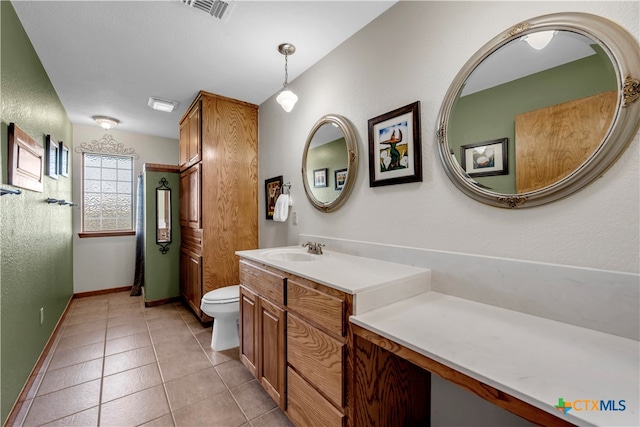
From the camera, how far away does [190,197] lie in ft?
10.4

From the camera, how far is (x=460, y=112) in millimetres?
1314

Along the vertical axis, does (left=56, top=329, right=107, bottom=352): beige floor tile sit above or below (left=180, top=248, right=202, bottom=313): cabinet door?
below

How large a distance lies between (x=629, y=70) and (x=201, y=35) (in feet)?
7.37

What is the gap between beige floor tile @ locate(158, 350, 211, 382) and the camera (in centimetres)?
202

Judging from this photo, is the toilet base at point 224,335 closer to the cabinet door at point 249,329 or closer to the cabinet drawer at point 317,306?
the cabinet door at point 249,329

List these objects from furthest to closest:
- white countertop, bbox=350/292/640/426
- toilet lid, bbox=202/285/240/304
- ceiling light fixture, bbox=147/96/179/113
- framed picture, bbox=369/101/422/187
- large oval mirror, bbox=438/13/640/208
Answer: ceiling light fixture, bbox=147/96/179/113, toilet lid, bbox=202/285/240/304, framed picture, bbox=369/101/422/187, large oval mirror, bbox=438/13/640/208, white countertop, bbox=350/292/640/426

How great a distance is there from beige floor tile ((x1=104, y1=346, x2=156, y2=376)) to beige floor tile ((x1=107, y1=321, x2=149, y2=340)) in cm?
43

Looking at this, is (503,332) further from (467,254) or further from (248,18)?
(248,18)

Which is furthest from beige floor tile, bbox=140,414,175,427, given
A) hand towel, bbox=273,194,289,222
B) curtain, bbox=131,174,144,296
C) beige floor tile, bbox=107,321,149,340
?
curtain, bbox=131,174,144,296

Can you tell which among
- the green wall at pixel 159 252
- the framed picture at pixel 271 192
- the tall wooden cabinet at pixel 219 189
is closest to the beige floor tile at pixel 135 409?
the tall wooden cabinet at pixel 219 189

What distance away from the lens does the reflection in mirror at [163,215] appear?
354 cm

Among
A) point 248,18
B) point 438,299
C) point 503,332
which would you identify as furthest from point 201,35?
point 503,332

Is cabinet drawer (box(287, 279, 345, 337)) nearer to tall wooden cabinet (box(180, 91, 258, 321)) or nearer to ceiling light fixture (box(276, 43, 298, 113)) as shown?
ceiling light fixture (box(276, 43, 298, 113))

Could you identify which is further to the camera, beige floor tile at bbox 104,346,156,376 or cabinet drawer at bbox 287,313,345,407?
beige floor tile at bbox 104,346,156,376
